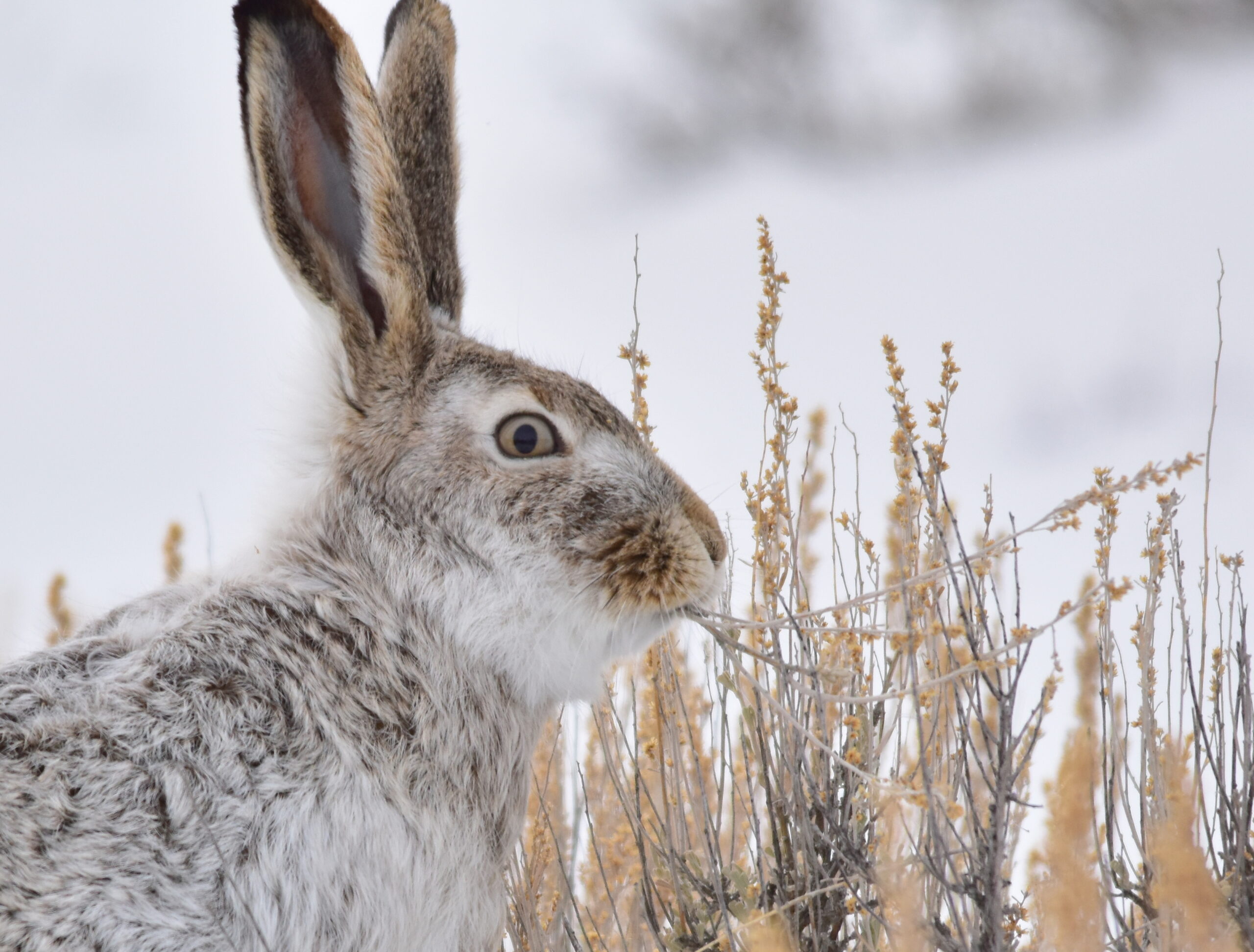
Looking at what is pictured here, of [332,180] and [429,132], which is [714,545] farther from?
[429,132]

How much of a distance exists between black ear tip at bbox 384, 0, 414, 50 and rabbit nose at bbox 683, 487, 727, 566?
1.47 metres

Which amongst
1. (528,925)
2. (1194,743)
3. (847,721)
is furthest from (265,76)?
(1194,743)

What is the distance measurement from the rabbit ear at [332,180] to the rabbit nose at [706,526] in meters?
0.68

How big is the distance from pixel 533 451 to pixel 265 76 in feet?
3.12

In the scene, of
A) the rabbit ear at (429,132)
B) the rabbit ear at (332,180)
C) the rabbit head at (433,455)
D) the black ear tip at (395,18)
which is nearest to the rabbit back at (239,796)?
the rabbit head at (433,455)

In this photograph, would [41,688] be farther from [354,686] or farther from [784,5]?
[784,5]

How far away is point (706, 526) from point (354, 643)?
0.78 metres

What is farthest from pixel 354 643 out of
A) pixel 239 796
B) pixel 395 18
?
pixel 395 18

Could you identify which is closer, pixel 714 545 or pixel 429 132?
pixel 714 545

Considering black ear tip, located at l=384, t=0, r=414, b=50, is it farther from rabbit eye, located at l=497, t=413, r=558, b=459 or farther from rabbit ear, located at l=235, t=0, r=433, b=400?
rabbit eye, located at l=497, t=413, r=558, b=459

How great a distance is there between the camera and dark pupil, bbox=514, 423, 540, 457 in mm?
2701

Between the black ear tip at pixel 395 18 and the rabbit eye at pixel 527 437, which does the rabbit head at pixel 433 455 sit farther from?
the black ear tip at pixel 395 18

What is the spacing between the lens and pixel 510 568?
8.46 ft

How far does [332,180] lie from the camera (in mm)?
2795
